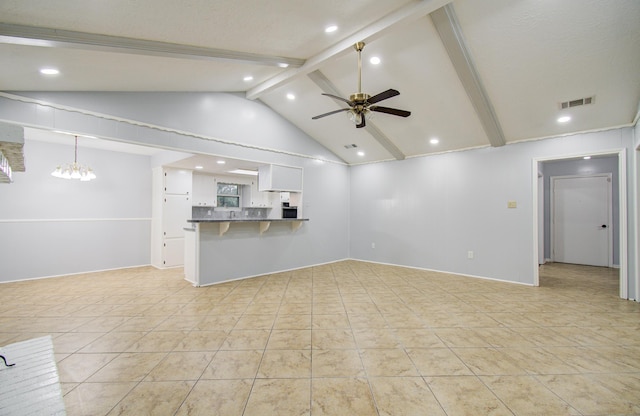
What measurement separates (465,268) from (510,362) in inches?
134

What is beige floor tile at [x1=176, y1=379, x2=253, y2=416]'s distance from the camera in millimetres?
1661

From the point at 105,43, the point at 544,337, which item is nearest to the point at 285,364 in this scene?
the point at 544,337

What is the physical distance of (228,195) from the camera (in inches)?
290

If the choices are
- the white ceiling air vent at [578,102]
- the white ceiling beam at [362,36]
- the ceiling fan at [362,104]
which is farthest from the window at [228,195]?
the white ceiling air vent at [578,102]

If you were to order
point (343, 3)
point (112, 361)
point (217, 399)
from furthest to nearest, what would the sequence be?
point (343, 3), point (112, 361), point (217, 399)

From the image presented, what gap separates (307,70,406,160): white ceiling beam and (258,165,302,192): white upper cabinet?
69.7 inches

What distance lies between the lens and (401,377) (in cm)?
202

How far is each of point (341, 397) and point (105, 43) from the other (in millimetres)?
3507

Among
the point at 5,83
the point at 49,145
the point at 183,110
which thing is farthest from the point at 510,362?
the point at 49,145

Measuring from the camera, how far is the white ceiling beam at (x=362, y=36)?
2.73m

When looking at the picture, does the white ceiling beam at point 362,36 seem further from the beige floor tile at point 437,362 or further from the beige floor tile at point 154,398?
the beige floor tile at point 154,398

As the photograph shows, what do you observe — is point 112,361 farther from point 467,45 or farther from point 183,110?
point 467,45

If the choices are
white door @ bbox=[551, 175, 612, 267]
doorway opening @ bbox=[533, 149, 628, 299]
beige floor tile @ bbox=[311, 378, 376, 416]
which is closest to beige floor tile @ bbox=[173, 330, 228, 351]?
beige floor tile @ bbox=[311, 378, 376, 416]

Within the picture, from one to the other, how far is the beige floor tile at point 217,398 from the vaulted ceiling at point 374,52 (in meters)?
2.89
